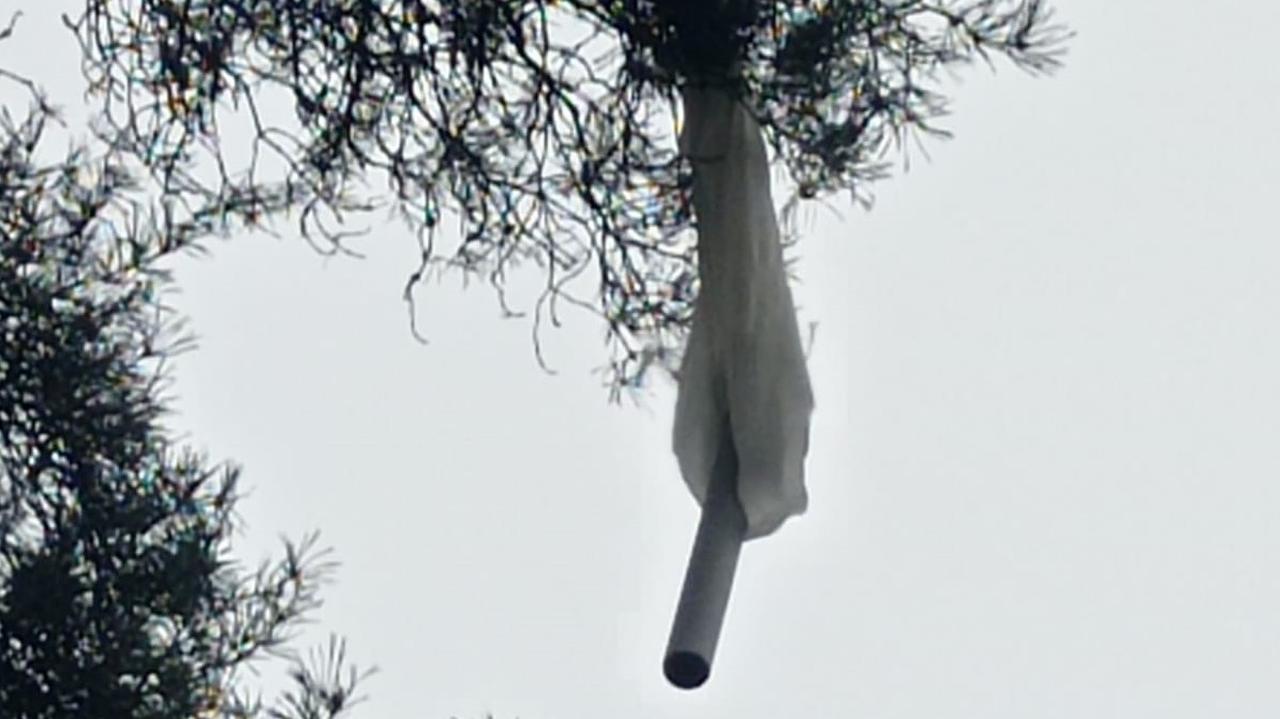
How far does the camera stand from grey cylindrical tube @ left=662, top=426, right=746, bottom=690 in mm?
1843

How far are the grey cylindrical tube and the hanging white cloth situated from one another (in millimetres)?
11

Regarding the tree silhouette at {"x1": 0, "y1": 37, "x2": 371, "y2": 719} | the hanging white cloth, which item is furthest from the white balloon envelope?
the tree silhouette at {"x1": 0, "y1": 37, "x2": 371, "y2": 719}

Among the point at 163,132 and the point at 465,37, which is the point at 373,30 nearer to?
the point at 465,37

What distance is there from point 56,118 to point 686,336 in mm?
716

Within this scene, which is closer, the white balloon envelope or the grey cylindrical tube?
the grey cylindrical tube

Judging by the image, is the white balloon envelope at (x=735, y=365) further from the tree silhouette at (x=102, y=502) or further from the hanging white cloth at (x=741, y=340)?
the tree silhouette at (x=102, y=502)

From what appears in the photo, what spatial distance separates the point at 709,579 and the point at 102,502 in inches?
36.5

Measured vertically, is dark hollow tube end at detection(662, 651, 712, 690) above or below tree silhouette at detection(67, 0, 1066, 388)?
below

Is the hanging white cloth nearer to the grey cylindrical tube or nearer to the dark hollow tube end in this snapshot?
the grey cylindrical tube

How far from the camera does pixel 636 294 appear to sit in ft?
7.70

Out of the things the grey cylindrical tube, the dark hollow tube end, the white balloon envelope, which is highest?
the white balloon envelope

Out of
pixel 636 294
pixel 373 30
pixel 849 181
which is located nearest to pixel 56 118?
pixel 373 30

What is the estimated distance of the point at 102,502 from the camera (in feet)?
8.48

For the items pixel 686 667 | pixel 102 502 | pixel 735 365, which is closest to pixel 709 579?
pixel 686 667
